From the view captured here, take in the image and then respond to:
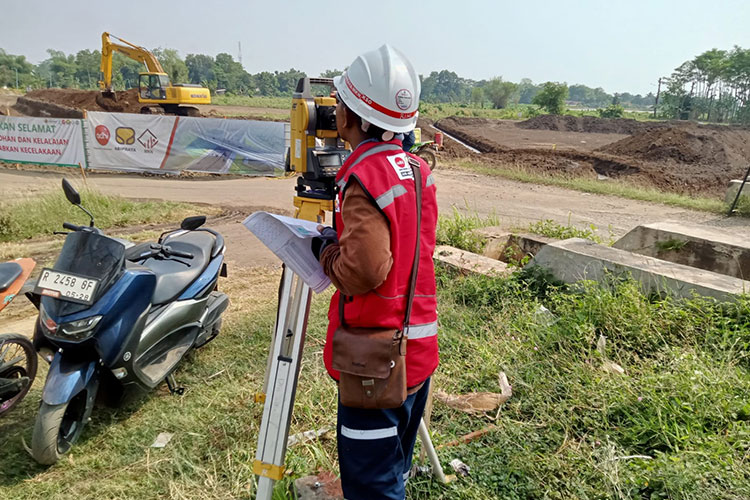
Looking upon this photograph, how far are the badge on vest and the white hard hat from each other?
86mm

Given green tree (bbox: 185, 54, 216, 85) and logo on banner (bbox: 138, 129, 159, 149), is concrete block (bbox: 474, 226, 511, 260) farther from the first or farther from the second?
green tree (bbox: 185, 54, 216, 85)

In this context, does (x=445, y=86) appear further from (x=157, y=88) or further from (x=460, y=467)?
(x=460, y=467)

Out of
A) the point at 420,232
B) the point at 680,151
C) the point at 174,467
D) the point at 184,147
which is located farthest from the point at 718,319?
the point at 680,151


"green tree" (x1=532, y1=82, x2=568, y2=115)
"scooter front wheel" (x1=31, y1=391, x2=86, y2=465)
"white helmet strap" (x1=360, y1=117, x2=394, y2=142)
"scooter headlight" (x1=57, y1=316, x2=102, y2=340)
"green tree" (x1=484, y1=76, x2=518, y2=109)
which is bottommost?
"scooter front wheel" (x1=31, y1=391, x2=86, y2=465)

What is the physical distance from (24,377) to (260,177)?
33.9 ft

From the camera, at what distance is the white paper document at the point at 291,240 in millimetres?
1706

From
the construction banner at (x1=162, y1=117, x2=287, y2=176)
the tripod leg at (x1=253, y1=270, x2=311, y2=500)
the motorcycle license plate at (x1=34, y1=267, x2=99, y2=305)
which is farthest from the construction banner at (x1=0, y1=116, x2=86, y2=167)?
the tripod leg at (x1=253, y1=270, x2=311, y2=500)

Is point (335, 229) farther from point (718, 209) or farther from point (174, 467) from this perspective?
point (718, 209)

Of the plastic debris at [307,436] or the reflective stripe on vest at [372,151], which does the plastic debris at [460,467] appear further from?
the reflective stripe on vest at [372,151]

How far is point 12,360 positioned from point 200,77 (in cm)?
11232

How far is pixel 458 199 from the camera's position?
1177 cm

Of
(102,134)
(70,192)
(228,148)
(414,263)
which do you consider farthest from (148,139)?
(414,263)

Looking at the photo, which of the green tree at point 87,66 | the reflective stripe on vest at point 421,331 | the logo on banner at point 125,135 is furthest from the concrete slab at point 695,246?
the green tree at point 87,66

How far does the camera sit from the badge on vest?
1.61 meters
